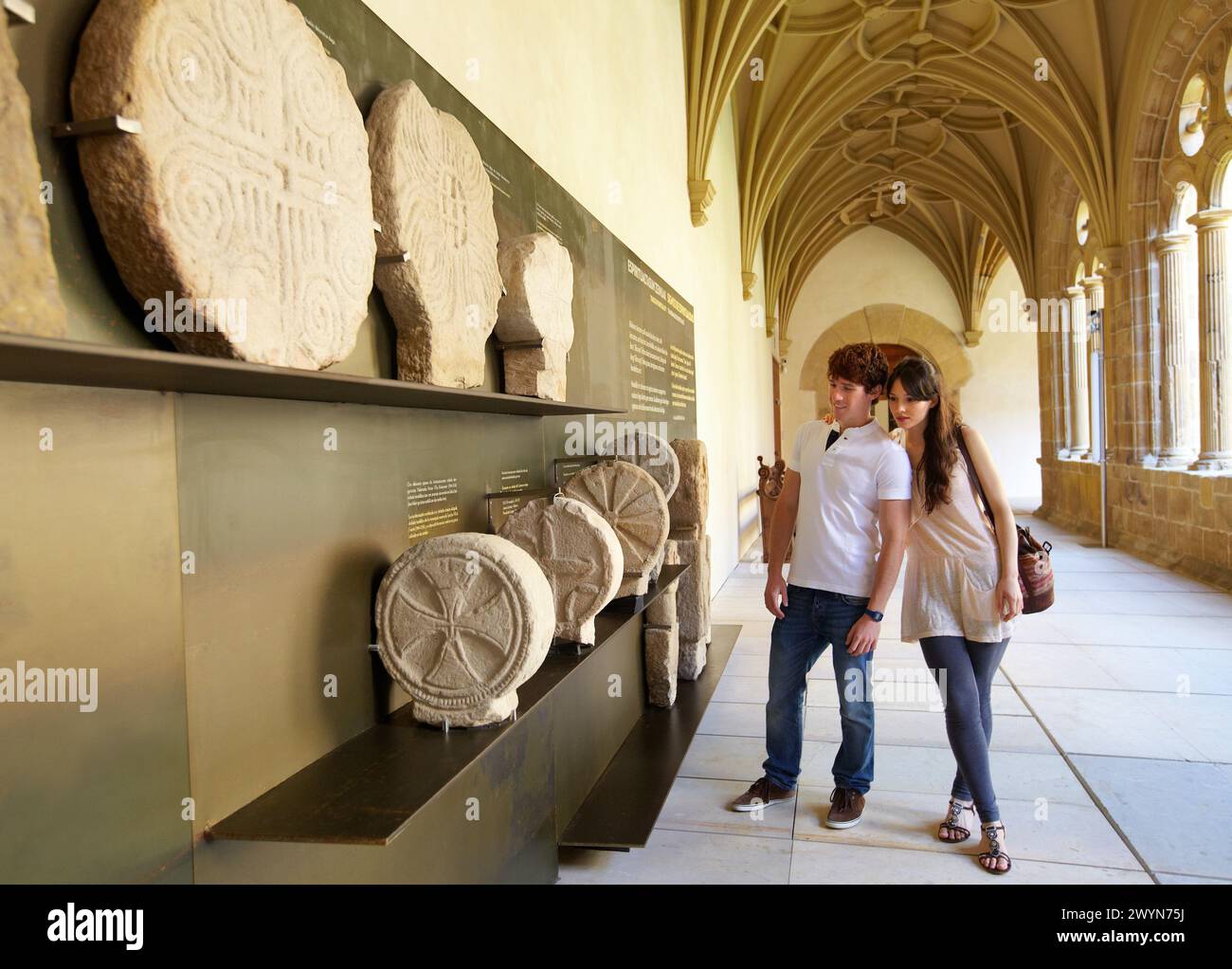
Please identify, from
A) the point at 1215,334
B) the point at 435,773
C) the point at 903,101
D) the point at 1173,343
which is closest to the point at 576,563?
the point at 435,773

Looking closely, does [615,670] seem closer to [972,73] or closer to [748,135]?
[748,135]

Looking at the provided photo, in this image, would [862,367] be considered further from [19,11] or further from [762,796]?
[19,11]

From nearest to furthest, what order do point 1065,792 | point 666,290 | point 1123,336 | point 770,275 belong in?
point 1065,792, point 666,290, point 1123,336, point 770,275

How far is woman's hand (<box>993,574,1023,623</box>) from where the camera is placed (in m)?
2.71

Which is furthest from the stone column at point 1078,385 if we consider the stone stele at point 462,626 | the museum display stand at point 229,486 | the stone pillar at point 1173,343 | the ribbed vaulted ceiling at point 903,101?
the stone stele at point 462,626

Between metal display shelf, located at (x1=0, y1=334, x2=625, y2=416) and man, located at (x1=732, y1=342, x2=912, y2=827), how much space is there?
1.52 meters

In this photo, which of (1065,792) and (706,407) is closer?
(1065,792)

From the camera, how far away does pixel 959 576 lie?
2.77m

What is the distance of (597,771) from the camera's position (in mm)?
3416

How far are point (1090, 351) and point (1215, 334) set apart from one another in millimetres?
5851

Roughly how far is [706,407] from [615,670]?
479cm

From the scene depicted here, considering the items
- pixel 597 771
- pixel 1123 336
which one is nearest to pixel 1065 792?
pixel 597 771
